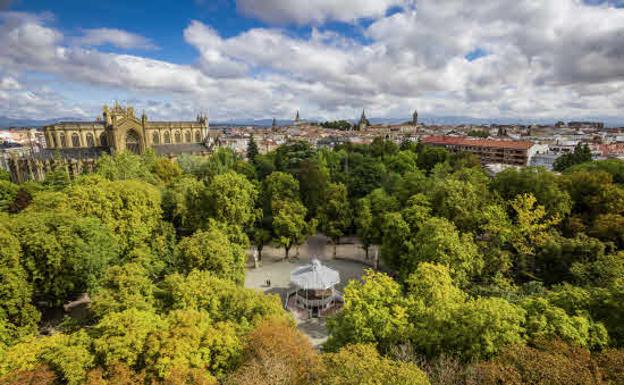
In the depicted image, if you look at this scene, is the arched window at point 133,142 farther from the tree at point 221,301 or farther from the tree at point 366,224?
the tree at point 221,301

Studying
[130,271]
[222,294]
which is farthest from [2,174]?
[222,294]

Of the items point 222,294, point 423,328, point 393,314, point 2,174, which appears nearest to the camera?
point 423,328

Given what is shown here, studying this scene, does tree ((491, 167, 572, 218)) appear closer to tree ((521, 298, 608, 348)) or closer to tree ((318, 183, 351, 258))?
tree ((318, 183, 351, 258))

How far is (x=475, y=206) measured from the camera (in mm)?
22109

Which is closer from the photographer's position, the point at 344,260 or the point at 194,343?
the point at 194,343

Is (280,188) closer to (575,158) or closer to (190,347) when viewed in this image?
(190,347)

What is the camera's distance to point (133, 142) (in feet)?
209

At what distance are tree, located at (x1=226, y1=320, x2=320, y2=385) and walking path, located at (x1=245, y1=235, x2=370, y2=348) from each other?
7.76 meters

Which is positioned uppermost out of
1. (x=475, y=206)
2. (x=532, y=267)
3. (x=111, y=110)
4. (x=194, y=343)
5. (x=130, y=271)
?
(x=111, y=110)

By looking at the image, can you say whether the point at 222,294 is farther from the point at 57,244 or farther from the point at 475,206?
the point at 475,206

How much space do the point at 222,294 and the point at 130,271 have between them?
188 inches

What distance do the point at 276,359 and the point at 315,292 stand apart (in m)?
11.8

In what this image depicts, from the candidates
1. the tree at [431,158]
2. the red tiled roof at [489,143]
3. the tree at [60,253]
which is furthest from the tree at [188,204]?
the red tiled roof at [489,143]

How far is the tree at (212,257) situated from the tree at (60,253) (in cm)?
462
